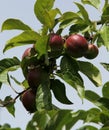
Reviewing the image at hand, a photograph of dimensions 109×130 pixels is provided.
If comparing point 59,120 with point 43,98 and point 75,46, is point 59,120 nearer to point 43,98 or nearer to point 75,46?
point 43,98

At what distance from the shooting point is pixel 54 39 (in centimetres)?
217

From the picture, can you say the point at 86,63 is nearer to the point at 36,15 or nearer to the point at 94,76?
the point at 94,76

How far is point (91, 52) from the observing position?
93.4 inches

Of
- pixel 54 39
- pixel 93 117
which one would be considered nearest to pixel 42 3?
pixel 54 39

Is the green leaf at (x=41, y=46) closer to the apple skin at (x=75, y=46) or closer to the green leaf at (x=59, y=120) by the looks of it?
the apple skin at (x=75, y=46)

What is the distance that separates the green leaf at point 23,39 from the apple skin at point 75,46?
15cm

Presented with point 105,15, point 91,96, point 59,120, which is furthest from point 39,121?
point 105,15

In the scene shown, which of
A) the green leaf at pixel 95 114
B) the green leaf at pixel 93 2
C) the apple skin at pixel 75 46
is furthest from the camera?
the green leaf at pixel 93 2

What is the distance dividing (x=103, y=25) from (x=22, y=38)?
403 millimetres

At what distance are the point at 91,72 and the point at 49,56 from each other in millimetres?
227

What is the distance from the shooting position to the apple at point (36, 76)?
216 centimetres

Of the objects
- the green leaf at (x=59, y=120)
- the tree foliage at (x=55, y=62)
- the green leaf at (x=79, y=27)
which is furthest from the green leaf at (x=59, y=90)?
the green leaf at (x=59, y=120)

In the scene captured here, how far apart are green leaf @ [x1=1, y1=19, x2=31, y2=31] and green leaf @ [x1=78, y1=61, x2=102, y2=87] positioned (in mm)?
314

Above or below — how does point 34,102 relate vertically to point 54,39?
below
